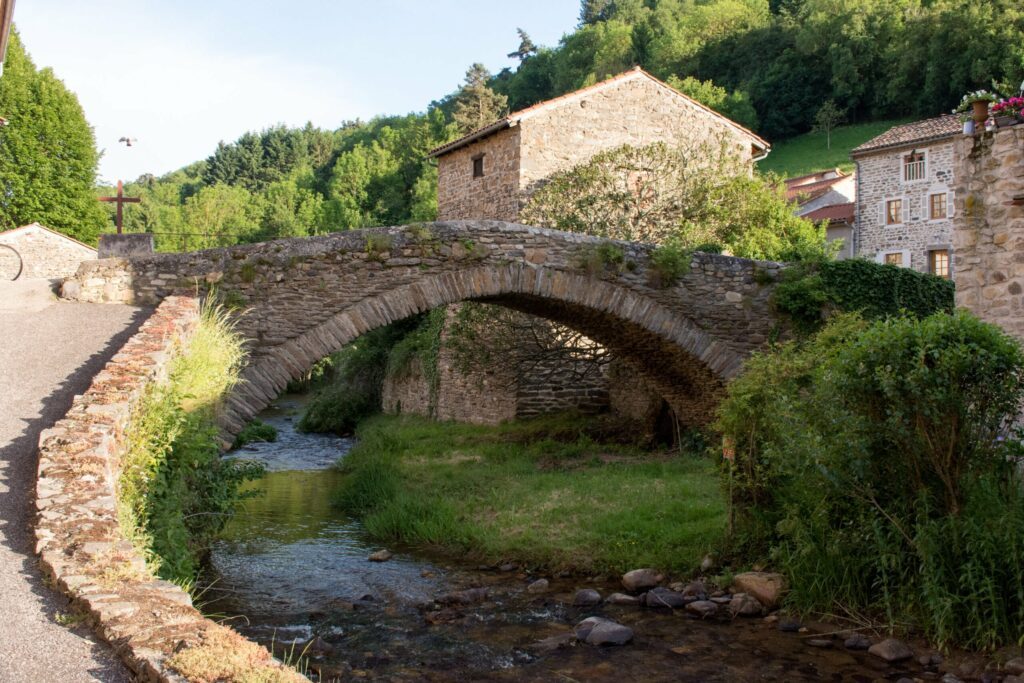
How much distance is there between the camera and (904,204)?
2720cm

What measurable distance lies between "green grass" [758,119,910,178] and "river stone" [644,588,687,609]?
3380cm

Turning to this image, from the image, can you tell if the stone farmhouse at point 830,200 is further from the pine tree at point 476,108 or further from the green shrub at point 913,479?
the green shrub at point 913,479

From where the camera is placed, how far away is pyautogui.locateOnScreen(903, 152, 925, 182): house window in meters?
26.8

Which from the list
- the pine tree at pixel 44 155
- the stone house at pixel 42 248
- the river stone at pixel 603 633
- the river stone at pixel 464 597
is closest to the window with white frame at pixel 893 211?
the stone house at pixel 42 248

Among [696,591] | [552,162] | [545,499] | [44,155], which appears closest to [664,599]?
[696,591]

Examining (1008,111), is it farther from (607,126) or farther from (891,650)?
(607,126)

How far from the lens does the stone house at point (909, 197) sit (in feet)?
86.4

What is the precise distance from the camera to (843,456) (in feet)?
20.8

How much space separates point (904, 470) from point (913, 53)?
3800cm

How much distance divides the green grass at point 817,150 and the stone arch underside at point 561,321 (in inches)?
1124

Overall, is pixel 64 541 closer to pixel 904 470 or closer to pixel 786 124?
pixel 904 470

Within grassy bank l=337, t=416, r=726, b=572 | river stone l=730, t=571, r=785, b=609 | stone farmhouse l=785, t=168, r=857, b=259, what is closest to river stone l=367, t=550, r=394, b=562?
grassy bank l=337, t=416, r=726, b=572

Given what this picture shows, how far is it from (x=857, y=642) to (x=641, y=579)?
2068mm

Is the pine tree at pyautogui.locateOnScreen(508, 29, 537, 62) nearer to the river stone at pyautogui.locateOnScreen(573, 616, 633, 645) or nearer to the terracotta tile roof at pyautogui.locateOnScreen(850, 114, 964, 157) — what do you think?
the terracotta tile roof at pyautogui.locateOnScreen(850, 114, 964, 157)
